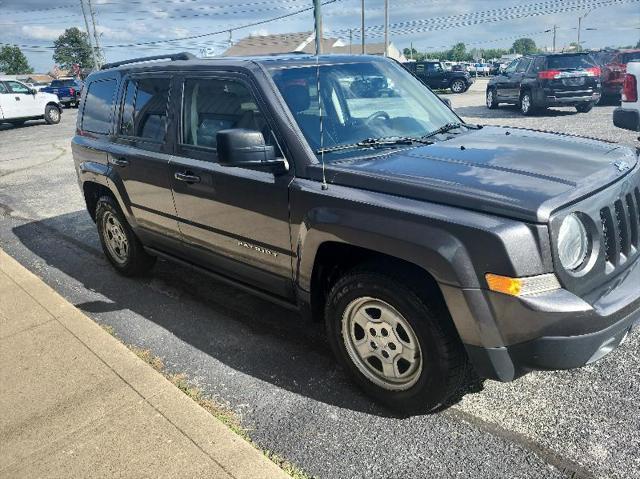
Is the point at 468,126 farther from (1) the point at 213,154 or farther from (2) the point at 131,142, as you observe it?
(2) the point at 131,142

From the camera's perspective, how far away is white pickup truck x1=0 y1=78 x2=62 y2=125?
20.5 meters

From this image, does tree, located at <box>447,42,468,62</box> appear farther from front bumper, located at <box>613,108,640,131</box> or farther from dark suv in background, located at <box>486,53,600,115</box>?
front bumper, located at <box>613,108,640,131</box>

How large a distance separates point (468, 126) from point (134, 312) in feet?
9.66

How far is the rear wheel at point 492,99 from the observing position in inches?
704

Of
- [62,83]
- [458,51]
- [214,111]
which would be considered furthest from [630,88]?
[458,51]

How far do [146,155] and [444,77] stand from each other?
1069 inches

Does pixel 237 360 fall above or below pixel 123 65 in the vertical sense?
below

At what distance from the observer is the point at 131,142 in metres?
4.41

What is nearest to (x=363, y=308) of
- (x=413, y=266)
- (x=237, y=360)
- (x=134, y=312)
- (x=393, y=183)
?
(x=413, y=266)

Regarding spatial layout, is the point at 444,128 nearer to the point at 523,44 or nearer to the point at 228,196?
the point at 228,196

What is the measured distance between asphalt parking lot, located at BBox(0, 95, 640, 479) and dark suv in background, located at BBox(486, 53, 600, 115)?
43.3 feet

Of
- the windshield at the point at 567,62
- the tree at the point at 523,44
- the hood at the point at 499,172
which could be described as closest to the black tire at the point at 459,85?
the windshield at the point at 567,62

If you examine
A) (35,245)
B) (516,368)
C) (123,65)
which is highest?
(123,65)

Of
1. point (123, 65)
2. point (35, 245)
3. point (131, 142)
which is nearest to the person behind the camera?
point (131, 142)
